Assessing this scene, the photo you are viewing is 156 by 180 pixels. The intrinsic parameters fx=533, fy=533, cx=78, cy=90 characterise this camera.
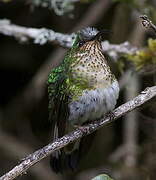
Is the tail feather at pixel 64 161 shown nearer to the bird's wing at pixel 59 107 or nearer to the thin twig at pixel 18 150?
the bird's wing at pixel 59 107

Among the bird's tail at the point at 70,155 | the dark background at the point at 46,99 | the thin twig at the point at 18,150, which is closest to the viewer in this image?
the bird's tail at the point at 70,155

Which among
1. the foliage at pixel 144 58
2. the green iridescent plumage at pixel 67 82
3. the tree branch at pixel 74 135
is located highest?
the foliage at pixel 144 58

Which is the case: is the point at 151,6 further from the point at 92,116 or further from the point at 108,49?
the point at 92,116

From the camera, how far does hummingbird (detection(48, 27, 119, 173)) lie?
8.91ft

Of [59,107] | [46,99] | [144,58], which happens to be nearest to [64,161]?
[59,107]

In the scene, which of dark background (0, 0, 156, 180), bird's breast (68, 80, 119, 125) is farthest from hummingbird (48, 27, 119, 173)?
dark background (0, 0, 156, 180)

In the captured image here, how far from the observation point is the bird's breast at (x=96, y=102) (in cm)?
270

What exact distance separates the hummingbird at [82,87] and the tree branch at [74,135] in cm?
9

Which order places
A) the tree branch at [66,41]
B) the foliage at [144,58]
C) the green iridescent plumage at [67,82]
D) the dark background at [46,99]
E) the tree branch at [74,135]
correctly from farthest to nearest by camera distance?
the dark background at [46,99]
the tree branch at [66,41]
the foliage at [144,58]
the green iridescent plumage at [67,82]
the tree branch at [74,135]

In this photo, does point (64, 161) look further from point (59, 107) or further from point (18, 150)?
→ point (18, 150)

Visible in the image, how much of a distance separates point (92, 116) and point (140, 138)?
2020mm

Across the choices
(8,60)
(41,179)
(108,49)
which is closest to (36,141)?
(41,179)

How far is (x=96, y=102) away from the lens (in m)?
2.71

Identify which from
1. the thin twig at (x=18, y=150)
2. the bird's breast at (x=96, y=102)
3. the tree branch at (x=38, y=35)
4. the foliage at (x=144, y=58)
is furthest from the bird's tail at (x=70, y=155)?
the thin twig at (x=18, y=150)
